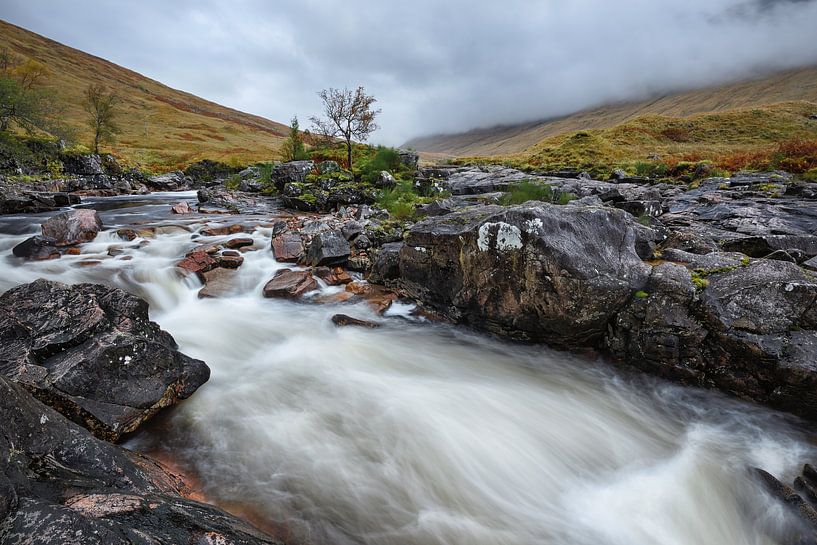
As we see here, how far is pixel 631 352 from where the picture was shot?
638cm

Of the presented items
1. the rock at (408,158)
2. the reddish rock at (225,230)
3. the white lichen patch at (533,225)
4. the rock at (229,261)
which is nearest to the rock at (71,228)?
the reddish rock at (225,230)

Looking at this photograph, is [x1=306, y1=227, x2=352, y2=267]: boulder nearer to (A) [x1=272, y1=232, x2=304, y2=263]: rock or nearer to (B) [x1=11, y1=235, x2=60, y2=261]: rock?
(A) [x1=272, y1=232, x2=304, y2=263]: rock

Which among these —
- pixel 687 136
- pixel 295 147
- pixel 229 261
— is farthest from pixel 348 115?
pixel 687 136

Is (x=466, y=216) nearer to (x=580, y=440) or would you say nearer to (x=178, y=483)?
(x=580, y=440)

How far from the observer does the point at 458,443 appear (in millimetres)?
5172

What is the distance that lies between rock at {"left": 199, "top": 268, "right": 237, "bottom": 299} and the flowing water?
4.68ft

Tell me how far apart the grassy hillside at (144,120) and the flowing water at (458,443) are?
56.0m

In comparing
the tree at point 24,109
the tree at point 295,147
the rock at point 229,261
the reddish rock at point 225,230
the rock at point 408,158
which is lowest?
the rock at point 229,261

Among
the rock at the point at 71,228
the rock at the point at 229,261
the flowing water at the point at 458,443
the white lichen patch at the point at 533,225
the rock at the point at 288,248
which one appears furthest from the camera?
the rock at the point at 71,228

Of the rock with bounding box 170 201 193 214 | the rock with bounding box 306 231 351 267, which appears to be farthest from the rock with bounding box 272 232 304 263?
the rock with bounding box 170 201 193 214

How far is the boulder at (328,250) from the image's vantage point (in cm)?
1048

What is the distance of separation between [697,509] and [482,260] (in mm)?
4563

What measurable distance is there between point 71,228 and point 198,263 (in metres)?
5.36

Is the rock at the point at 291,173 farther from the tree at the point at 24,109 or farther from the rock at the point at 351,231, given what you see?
the tree at the point at 24,109
